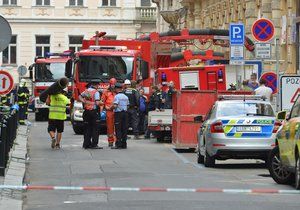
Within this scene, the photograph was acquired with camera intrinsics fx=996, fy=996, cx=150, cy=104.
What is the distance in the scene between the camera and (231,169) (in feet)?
67.6

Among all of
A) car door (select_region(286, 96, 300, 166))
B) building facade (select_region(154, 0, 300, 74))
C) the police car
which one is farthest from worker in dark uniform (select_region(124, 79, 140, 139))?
car door (select_region(286, 96, 300, 166))

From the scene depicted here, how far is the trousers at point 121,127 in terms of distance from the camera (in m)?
27.0

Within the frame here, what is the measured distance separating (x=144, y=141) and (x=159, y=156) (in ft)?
23.6

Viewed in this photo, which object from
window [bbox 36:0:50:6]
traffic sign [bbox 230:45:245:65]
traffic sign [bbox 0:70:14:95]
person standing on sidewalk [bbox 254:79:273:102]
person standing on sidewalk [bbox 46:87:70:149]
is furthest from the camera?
window [bbox 36:0:50:6]

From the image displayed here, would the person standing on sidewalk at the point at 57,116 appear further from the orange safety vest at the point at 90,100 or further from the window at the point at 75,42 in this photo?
the window at the point at 75,42

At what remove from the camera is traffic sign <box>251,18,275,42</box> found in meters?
25.1

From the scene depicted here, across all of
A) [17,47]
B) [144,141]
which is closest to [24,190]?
[144,141]

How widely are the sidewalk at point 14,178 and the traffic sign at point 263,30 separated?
21.4 ft

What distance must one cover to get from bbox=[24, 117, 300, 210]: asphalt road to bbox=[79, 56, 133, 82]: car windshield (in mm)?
6360

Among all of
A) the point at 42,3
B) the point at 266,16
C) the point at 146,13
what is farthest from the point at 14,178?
the point at 146,13

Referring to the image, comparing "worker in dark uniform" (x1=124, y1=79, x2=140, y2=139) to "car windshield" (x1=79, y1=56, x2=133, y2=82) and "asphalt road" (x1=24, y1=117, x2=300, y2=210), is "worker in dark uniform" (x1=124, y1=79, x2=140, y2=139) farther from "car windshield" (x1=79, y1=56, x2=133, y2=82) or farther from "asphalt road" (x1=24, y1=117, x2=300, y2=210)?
"asphalt road" (x1=24, y1=117, x2=300, y2=210)

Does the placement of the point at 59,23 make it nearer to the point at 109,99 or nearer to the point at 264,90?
the point at 109,99

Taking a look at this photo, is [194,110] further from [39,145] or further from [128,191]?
[128,191]

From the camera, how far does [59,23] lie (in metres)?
81.2
